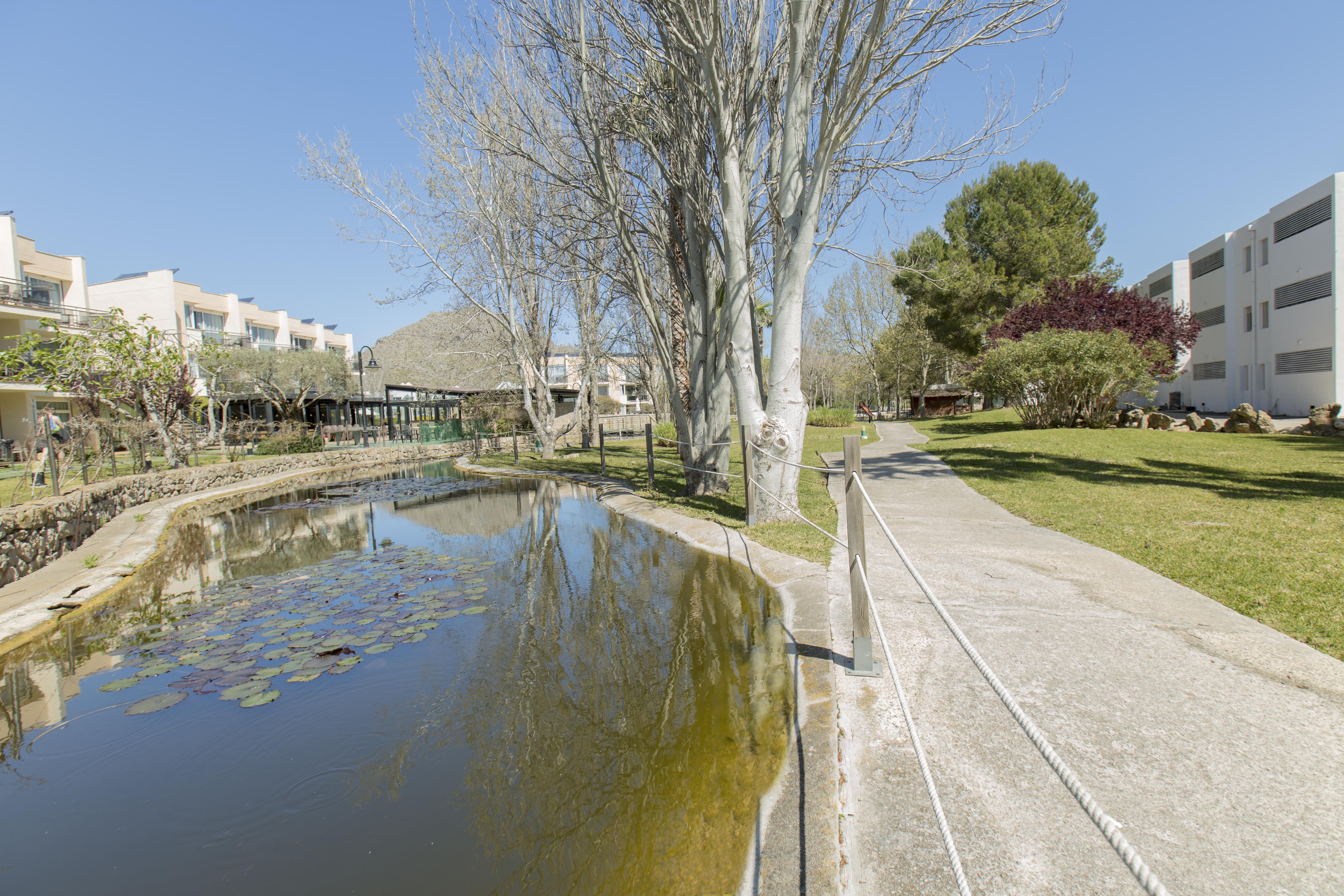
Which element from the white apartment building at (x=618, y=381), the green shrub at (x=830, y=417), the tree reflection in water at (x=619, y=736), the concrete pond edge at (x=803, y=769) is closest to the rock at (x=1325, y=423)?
the green shrub at (x=830, y=417)

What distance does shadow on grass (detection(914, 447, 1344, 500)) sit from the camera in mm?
8789

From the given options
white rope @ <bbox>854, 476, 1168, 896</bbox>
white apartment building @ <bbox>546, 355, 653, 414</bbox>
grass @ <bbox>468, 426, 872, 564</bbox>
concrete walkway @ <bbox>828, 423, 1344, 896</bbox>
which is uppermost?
white apartment building @ <bbox>546, 355, 653, 414</bbox>

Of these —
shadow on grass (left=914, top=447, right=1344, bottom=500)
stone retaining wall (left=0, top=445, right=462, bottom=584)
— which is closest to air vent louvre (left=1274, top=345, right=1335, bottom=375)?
shadow on grass (left=914, top=447, right=1344, bottom=500)

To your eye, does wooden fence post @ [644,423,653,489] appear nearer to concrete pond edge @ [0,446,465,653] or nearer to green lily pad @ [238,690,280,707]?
concrete pond edge @ [0,446,465,653]

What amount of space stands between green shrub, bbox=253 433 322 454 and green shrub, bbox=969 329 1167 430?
78.3 feet

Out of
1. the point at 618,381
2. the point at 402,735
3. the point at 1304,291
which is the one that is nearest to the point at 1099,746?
the point at 402,735

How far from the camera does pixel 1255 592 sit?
4750mm

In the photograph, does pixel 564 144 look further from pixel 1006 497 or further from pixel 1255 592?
pixel 1255 592

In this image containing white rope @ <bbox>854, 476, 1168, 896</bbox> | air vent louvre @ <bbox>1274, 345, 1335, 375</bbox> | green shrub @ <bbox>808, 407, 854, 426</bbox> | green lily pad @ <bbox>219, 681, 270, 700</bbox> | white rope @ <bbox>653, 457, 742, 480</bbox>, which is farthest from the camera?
green shrub @ <bbox>808, 407, 854, 426</bbox>

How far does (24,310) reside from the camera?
24797 millimetres

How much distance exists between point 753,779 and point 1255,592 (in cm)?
437

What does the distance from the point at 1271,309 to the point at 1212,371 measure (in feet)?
20.8

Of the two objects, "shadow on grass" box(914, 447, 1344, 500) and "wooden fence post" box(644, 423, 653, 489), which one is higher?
"wooden fence post" box(644, 423, 653, 489)

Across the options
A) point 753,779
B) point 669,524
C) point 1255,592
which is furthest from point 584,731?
point 669,524
